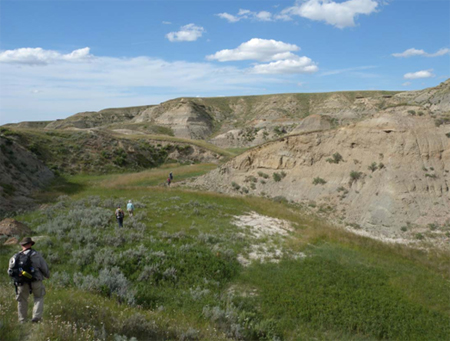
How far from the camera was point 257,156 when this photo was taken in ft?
96.7

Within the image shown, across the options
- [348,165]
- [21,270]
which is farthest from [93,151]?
[21,270]

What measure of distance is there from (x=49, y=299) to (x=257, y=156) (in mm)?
23961

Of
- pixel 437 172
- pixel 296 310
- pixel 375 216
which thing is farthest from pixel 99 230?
pixel 437 172

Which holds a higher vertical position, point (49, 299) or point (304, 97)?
point (304, 97)

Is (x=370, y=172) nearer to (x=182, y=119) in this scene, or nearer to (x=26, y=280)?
(x=26, y=280)

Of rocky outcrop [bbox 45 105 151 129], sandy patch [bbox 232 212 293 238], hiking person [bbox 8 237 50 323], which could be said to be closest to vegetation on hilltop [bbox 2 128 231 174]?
sandy patch [bbox 232 212 293 238]

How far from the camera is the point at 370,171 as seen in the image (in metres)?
23.0

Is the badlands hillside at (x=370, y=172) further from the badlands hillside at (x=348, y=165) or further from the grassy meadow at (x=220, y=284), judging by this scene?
the grassy meadow at (x=220, y=284)

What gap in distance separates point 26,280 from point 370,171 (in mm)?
22608

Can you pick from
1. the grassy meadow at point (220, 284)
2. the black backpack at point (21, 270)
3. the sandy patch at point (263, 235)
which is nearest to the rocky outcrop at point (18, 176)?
the grassy meadow at point (220, 284)

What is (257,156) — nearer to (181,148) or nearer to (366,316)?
(366,316)

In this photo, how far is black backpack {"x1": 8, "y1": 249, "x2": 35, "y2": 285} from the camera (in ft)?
19.3

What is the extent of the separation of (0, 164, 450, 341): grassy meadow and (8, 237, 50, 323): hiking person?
0.73 feet

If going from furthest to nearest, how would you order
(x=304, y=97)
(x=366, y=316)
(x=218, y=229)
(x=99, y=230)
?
(x=304, y=97) → (x=218, y=229) → (x=99, y=230) → (x=366, y=316)
